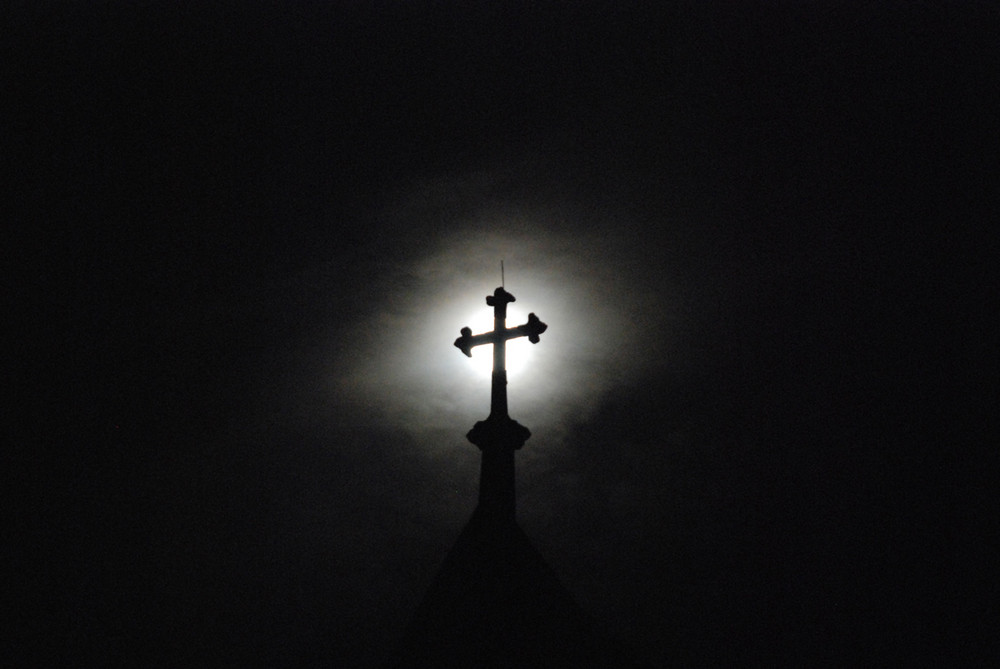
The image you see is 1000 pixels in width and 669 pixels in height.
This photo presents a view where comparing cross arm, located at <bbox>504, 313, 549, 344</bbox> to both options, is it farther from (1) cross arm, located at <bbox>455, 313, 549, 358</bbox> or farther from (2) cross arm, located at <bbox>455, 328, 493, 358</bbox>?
(2) cross arm, located at <bbox>455, 328, 493, 358</bbox>

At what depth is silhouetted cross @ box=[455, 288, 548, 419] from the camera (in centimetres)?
1016

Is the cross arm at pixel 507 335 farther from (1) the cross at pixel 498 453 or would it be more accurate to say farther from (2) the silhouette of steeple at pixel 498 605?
(2) the silhouette of steeple at pixel 498 605

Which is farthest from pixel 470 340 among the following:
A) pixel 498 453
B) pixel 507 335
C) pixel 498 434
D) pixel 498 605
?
pixel 498 605

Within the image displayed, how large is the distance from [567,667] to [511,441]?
321cm

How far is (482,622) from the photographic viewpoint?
8906 millimetres

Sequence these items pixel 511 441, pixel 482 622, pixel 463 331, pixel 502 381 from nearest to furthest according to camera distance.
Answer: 1. pixel 482 622
2. pixel 511 441
3. pixel 502 381
4. pixel 463 331

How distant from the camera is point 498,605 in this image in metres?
9.04

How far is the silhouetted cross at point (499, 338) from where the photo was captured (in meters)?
10.2

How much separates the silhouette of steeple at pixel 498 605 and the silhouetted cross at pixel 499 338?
1.67ft

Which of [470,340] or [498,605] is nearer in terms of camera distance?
[498,605]

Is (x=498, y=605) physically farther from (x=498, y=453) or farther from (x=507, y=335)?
(x=507, y=335)

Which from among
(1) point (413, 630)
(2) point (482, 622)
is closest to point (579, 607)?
(2) point (482, 622)

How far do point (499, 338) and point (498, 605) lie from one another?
4154 millimetres

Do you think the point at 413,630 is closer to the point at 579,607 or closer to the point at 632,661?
the point at 579,607
